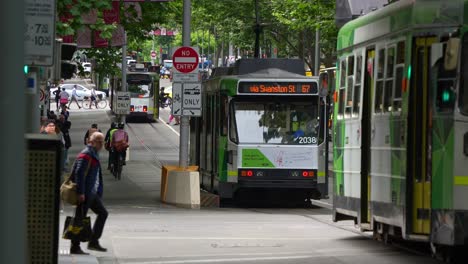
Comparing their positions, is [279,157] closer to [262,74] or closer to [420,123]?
[262,74]

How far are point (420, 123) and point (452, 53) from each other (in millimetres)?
1001

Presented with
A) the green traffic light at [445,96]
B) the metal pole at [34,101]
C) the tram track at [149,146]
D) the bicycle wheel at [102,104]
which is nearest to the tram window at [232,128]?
the metal pole at [34,101]

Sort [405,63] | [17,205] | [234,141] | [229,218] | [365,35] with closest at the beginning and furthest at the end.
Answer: [17,205], [405,63], [365,35], [229,218], [234,141]

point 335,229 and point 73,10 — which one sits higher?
point 73,10

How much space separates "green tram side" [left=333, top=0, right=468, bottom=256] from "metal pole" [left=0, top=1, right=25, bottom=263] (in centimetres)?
841

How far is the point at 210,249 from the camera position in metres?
17.0

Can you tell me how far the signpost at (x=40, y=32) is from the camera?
12.1 m

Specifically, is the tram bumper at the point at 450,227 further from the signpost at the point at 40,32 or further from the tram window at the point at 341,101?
the tram window at the point at 341,101

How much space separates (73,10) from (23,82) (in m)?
18.2

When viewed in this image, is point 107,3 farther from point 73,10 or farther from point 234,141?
point 234,141

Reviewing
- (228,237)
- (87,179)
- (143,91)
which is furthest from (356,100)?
(143,91)

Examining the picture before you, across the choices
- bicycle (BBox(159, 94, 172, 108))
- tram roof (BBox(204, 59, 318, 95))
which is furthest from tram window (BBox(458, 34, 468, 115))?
bicycle (BBox(159, 94, 172, 108))

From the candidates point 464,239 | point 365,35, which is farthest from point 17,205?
point 365,35

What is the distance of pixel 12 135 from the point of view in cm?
458
